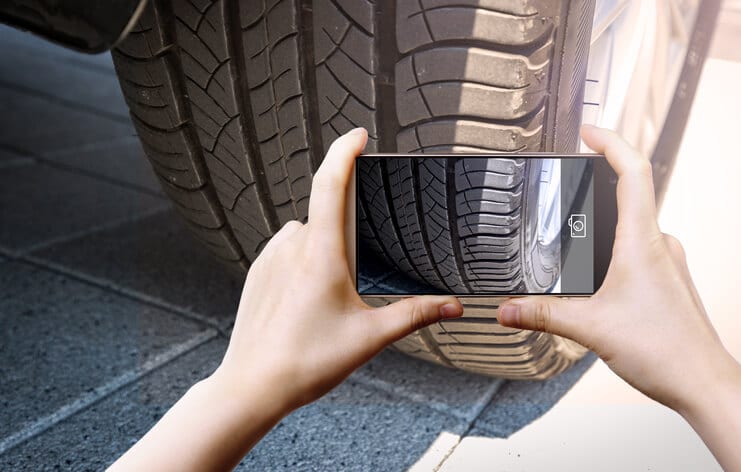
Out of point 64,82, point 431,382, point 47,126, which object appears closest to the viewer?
point 431,382

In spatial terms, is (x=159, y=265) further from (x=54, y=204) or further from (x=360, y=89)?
(x=360, y=89)

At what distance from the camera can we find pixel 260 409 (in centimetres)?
68

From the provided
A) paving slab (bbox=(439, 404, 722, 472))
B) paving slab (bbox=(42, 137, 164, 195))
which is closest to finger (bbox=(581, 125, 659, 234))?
paving slab (bbox=(439, 404, 722, 472))

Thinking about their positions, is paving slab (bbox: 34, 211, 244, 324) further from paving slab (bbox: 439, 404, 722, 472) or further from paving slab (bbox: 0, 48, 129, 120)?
paving slab (bbox: 0, 48, 129, 120)

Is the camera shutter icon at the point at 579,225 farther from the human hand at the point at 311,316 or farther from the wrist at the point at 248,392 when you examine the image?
the wrist at the point at 248,392

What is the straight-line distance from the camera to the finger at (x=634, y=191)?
0.74 m

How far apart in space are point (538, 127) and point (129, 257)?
0.89 m

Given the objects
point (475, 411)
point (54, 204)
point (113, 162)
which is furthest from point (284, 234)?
point (113, 162)

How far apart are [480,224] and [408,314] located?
0.18 m

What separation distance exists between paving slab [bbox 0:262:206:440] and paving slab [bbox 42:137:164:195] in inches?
18.5

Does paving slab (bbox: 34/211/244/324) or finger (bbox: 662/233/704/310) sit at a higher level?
finger (bbox: 662/233/704/310)

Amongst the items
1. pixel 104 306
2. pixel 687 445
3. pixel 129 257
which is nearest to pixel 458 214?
pixel 687 445

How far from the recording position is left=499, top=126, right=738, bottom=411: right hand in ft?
2.28

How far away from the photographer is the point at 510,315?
79cm
